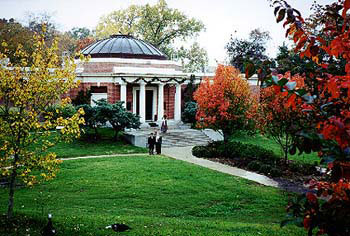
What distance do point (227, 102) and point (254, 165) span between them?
469 centimetres

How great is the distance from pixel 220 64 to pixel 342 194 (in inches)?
853

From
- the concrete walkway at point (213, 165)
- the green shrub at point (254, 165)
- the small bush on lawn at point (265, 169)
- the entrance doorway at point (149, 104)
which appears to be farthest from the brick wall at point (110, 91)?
the small bush on lawn at point (265, 169)

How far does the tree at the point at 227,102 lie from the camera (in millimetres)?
22825

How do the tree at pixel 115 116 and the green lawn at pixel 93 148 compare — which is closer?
the green lawn at pixel 93 148

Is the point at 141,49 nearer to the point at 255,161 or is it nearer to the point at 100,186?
the point at 255,161

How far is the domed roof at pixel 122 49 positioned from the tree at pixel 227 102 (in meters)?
15.0

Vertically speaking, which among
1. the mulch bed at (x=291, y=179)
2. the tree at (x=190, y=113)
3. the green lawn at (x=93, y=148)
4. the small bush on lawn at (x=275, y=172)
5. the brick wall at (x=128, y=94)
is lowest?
the mulch bed at (x=291, y=179)

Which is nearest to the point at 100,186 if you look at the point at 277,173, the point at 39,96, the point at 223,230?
the point at 39,96

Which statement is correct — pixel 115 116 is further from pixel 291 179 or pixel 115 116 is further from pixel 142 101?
pixel 291 179

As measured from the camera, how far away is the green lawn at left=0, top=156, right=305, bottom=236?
9359mm

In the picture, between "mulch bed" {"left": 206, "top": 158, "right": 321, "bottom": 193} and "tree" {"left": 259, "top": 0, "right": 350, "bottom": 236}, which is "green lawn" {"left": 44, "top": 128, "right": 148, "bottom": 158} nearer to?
"mulch bed" {"left": 206, "top": 158, "right": 321, "bottom": 193}

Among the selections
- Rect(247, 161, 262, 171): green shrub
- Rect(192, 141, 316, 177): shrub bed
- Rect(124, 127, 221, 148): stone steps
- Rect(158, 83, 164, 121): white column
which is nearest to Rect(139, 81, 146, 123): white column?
Rect(158, 83, 164, 121): white column

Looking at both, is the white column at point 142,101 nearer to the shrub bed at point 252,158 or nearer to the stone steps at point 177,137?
the stone steps at point 177,137

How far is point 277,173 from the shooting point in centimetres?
1780
